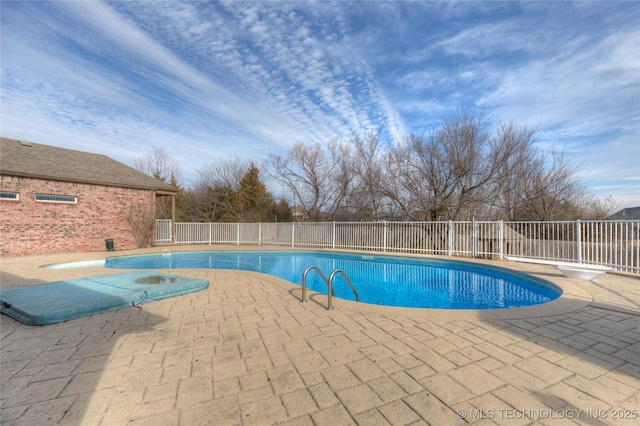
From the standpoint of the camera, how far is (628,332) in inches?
113

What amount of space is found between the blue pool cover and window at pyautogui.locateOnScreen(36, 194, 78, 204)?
26.0ft

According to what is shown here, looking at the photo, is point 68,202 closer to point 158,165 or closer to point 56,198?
point 56,198

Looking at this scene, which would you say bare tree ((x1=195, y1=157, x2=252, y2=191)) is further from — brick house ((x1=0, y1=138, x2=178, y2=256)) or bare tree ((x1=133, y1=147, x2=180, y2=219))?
brick house ((x1=0, y1=138, x2=178, y2=256))

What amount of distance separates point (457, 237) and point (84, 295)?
1075cm

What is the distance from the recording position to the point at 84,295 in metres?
4.00

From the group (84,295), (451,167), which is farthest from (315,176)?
(84,295)

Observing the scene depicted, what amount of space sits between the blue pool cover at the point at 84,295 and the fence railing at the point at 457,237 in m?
8.50

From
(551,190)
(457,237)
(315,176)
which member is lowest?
(457,237)

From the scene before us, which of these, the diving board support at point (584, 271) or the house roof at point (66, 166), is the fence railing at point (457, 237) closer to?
the diving board support at point (584, 271)

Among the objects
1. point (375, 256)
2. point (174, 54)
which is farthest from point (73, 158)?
point (375, 256)

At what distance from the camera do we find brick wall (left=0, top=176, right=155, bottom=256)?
378 inches

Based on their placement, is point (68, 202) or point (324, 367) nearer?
point (324, 367)

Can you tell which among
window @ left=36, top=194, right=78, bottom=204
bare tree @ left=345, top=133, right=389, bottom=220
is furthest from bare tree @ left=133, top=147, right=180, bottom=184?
bare tree @ left=345, top=133, right=389, bottom=220

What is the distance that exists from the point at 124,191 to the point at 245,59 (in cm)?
808
